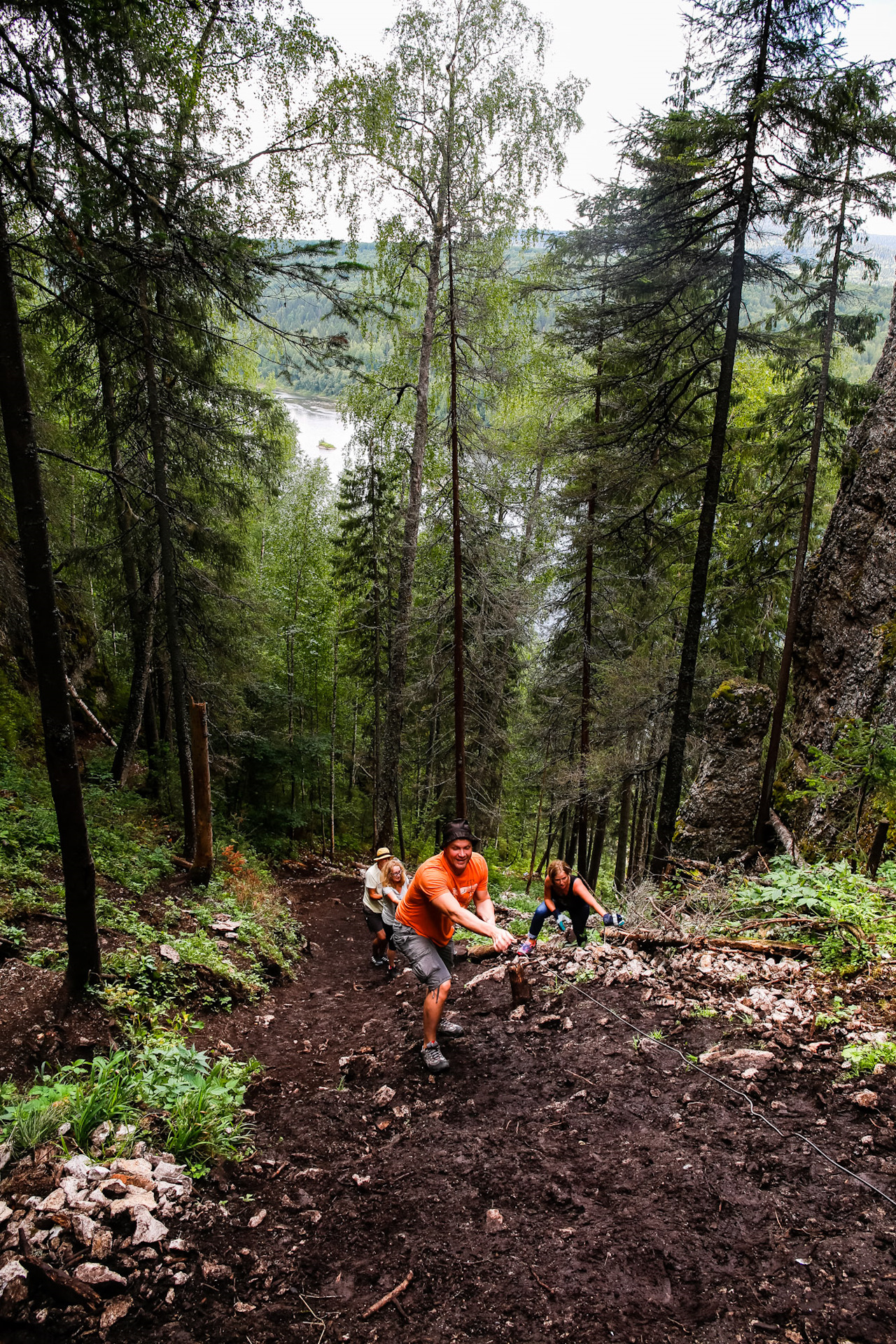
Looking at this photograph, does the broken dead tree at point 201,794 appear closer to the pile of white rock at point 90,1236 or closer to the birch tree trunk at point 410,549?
the birch tree trunk at point 410,549

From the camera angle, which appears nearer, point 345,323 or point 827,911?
point 827,911

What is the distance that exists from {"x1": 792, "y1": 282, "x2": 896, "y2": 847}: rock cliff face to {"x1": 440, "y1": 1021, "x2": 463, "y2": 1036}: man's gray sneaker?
18.3ft

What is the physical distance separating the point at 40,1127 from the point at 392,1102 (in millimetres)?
2035

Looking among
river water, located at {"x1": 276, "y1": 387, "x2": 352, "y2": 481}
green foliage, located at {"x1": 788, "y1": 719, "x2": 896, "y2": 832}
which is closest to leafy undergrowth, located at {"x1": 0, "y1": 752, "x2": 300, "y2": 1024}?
green foliage, located at {"x1": 788, "y1": 719, "x2": 896, "y2": 832}

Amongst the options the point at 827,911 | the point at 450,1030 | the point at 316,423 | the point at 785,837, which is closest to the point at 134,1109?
the point at 450,1030

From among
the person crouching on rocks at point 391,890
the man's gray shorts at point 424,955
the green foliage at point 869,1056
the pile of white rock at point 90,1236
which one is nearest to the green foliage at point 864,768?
the green foliage at point 869,1056

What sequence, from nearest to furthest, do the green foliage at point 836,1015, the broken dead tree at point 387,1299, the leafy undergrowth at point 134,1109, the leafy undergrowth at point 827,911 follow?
the broken dead tree at point 387,1299
the leafy undergrowth at point 134,1109
the green foliage at point 836,1015
the leafy undergrowth at point 827,911

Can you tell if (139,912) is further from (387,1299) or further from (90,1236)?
(387,1299)

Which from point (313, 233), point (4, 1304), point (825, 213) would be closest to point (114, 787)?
point (313, 233)

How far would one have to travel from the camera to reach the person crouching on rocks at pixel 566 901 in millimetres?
6211

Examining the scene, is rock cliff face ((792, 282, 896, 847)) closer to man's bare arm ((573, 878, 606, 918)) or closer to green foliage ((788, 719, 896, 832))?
green foliage ((788, 719, 896, 832))

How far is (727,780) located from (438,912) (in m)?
7.53

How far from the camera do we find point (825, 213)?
864cm

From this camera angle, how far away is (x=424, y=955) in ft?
14.6
